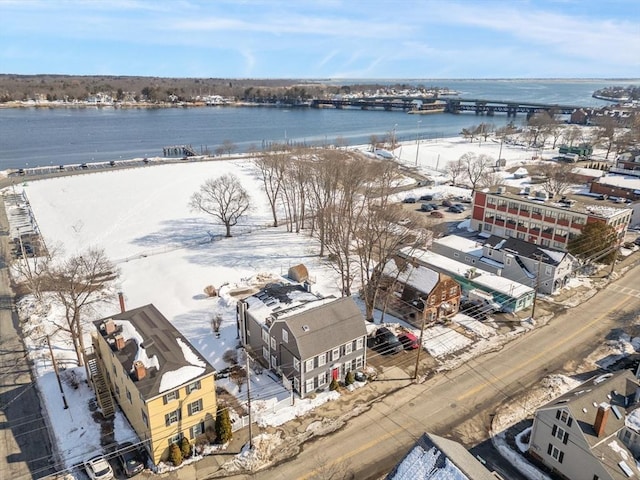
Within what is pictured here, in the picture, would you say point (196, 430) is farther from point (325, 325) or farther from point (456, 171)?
point (456, 171)

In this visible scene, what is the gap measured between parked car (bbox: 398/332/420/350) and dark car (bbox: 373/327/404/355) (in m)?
0.33

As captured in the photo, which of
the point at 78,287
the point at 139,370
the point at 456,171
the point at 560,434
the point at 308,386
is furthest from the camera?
the point at 456,171

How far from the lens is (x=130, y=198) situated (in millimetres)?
68125

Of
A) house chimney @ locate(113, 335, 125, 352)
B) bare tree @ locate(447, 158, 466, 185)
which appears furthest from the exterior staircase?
bare tree @ locate(447, 158, 466, 185)

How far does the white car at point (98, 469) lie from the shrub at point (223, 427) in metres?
5.15

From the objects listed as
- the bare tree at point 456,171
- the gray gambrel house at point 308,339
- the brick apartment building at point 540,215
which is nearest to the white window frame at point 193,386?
the gray gambrel house at point 308,339

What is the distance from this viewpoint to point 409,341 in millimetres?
31906

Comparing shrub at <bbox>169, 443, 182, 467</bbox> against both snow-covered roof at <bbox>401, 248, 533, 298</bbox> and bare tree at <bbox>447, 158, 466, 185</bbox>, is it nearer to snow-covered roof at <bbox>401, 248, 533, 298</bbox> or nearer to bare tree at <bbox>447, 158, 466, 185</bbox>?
snow-covered roof at <bbox>401, 248, 533, 298</bbox>

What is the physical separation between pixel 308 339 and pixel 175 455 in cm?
911

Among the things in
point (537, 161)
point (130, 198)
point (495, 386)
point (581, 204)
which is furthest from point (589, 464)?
point (537, 161)

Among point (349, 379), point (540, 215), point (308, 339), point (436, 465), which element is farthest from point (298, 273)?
point (540, 215)

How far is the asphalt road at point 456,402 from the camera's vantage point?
73.0 ft

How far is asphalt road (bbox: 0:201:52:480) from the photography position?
21844 millimetres

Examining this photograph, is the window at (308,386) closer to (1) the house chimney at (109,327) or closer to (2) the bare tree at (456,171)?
(1) the house chimney at (109,327)
